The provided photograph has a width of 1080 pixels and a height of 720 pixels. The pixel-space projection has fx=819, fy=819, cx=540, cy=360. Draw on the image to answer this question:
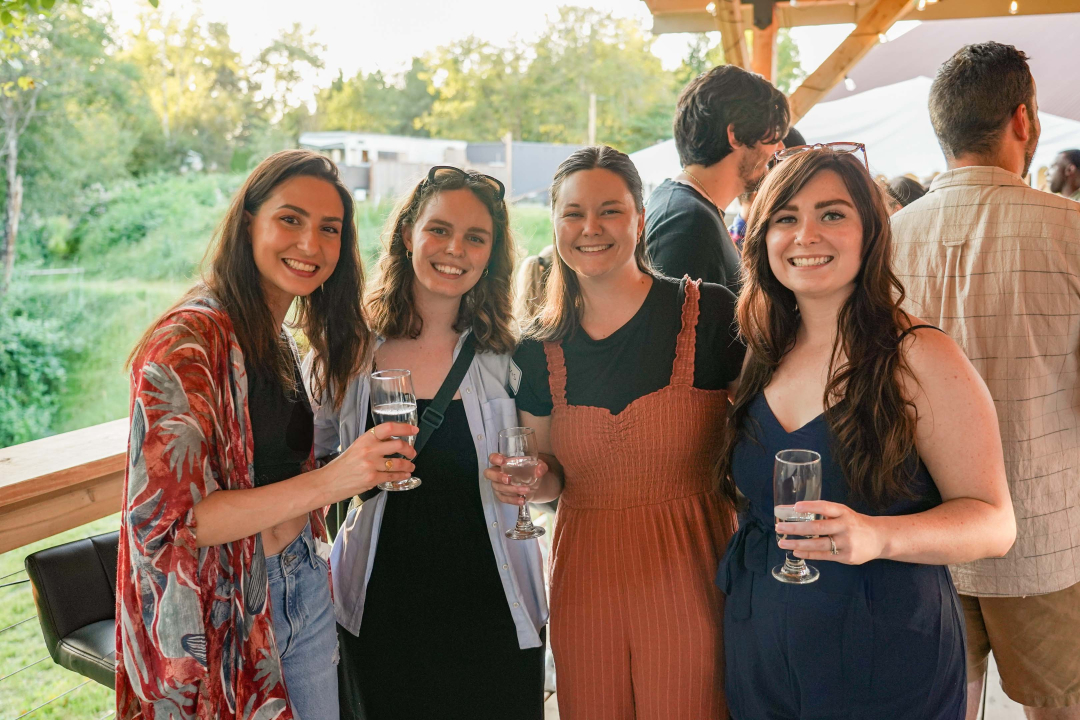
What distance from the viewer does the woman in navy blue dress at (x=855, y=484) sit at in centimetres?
154

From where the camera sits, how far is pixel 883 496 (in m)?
1.60

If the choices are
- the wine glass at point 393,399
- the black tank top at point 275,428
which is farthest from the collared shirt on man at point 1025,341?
the black tank top at point 275,428

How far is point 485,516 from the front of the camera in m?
1.98

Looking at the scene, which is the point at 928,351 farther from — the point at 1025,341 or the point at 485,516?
the point at 485,516

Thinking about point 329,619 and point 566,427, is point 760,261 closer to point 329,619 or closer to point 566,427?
point 566,427

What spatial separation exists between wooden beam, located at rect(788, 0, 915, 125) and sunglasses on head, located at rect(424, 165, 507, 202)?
3612 mm

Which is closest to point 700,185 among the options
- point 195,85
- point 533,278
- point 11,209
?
point 533,278

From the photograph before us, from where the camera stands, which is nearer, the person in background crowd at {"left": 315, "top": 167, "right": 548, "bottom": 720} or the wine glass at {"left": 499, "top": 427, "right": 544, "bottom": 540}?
the wine glass at {"left": 499, "top": 427, "right": 544, "bottom": 540}

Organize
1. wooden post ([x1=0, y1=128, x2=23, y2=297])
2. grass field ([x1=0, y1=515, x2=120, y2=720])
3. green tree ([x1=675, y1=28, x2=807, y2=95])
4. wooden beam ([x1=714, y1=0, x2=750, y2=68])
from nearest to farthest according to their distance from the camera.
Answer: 1. grass field ([x1=0, y1=515, x2=120, y2=720])
2. wooden beam ([x1=714, y1=0, x2=750, y2=68])
3. wooden post ([x1=0, y1=128, x2=23, y2=297])
4. green tree ([x1=675, y1=28, x2=807, y2=95])

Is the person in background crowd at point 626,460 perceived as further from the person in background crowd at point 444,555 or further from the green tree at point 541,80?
the green tree at point 541,80

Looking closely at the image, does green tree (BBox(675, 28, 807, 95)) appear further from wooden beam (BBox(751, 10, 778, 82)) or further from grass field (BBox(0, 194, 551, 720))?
wooden beam (BBox(751, 10, 778, 82))

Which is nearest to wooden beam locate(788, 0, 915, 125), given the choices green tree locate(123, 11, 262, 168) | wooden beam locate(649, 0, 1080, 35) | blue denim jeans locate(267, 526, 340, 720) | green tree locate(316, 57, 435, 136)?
wooden beam locate(649, 0, 1080, 35)

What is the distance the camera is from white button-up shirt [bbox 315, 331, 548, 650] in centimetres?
198

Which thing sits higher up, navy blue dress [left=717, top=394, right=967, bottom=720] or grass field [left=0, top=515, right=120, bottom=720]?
navy blue dress [left=717, top=394, right=967, bottom=720]
